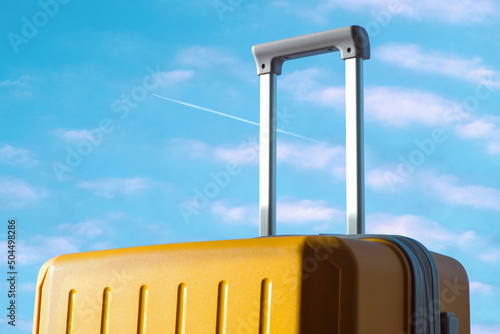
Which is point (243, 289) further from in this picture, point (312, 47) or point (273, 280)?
point (312, 47)

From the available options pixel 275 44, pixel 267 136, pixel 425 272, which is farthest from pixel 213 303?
pixel 275 44

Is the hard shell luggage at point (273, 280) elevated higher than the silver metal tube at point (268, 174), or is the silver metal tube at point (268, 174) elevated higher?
the silver metal tube at point (268, 174)

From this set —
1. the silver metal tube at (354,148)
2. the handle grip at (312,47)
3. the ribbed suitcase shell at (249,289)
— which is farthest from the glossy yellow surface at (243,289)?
the handle grip at (312,47)

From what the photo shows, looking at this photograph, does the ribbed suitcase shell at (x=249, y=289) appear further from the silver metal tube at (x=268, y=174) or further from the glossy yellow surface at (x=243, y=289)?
the silver metal tube at (x=268, y=174)

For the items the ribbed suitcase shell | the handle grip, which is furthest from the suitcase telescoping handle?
the ribbed suitcase shell

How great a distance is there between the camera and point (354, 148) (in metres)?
1.20

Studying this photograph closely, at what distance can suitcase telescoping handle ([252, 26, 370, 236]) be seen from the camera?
1.19 m

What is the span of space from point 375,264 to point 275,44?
0.58 meters

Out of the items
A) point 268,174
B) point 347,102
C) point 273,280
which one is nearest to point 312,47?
point 347,102

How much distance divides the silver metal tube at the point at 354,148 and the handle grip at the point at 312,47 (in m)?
0.02

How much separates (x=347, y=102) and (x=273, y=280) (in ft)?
1.49

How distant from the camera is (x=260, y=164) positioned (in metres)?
1.31

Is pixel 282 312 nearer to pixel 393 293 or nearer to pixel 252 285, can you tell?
pixel 252 285

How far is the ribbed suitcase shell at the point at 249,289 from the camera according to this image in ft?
2.85
